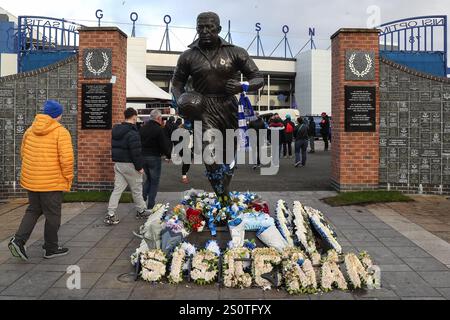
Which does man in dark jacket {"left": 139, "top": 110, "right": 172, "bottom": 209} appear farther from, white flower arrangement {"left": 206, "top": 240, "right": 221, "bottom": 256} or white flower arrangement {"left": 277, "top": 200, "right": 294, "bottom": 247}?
white flower arrangement {"left": 206, "top": 240, "right": 221, "bottom": 256}

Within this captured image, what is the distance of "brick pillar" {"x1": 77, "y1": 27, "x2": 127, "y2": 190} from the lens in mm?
9195

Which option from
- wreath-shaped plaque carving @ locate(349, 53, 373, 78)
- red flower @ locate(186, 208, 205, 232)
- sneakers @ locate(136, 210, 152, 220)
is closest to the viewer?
red flower @ locate(186, 208, 205, 232)

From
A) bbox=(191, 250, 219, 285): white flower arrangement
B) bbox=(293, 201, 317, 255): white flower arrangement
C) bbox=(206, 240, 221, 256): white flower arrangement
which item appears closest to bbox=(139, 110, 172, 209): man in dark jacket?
bbox=(293, 201, 317, 255): white flower arrangement

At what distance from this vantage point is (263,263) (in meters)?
4.43

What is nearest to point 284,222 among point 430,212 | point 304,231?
point 304,231

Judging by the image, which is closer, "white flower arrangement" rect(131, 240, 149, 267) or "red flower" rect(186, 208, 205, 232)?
"white flower arrangement" rect(131, 240, 149, 267)

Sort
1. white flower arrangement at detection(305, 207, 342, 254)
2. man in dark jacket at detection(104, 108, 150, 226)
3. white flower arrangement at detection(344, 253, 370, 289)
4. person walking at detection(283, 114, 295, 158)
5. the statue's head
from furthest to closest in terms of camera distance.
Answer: person walking at detection(283, 114, 295, 158), man in dark jacket at detection(104, 108, 150, 226), the statue's head, white flower arrangement at detection(305, 207, 342, 254), white flower arrangement at detection(344, 253, 370, 289)

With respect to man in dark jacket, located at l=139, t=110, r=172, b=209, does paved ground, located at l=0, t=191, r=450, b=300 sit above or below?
below

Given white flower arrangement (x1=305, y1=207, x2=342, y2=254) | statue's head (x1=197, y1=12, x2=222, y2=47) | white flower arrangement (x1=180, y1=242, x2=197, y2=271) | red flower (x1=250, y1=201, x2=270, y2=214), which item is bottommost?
white flower arrangement (x1=180, y1=242, x2=197, y2=271)

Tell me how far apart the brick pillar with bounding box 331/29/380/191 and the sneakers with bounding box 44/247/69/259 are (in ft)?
18.8

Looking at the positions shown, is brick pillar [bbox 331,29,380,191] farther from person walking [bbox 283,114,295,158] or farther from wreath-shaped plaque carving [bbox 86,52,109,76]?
person walking [bbox 283,114,295,158]

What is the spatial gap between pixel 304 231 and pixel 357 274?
965 millimetres

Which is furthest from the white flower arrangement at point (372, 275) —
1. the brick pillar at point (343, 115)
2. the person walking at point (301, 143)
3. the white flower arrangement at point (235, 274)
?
the person walking at point (301, 143)
